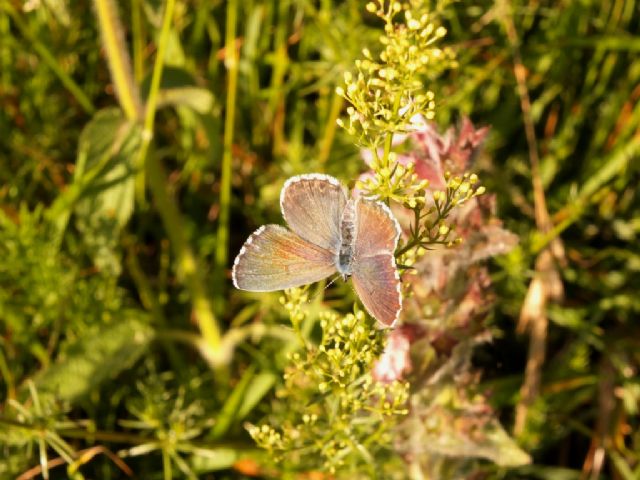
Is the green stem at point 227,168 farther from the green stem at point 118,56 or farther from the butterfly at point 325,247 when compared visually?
the butterfly at point 325,247

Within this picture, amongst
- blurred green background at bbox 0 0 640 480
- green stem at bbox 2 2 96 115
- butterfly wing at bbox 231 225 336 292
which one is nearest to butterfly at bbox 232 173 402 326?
butterfly wing at bbox 231 225 336 292

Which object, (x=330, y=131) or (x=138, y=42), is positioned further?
(x=330, y=131)

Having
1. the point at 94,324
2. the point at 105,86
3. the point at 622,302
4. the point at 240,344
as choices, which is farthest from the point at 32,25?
the point at 622,302

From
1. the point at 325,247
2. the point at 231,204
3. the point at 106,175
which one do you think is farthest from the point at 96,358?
the point at 325,247

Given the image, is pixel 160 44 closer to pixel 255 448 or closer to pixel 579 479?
pixel 255 448

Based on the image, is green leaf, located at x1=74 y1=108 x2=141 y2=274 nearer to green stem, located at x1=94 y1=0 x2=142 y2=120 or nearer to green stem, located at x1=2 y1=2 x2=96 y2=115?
green stem, located at x1=94 y1=0 x2=142 y2=120

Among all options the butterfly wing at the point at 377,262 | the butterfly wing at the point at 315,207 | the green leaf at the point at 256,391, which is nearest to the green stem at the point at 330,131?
the green leaf at the point at 256,391

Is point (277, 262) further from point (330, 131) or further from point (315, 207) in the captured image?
point (330, 131)
